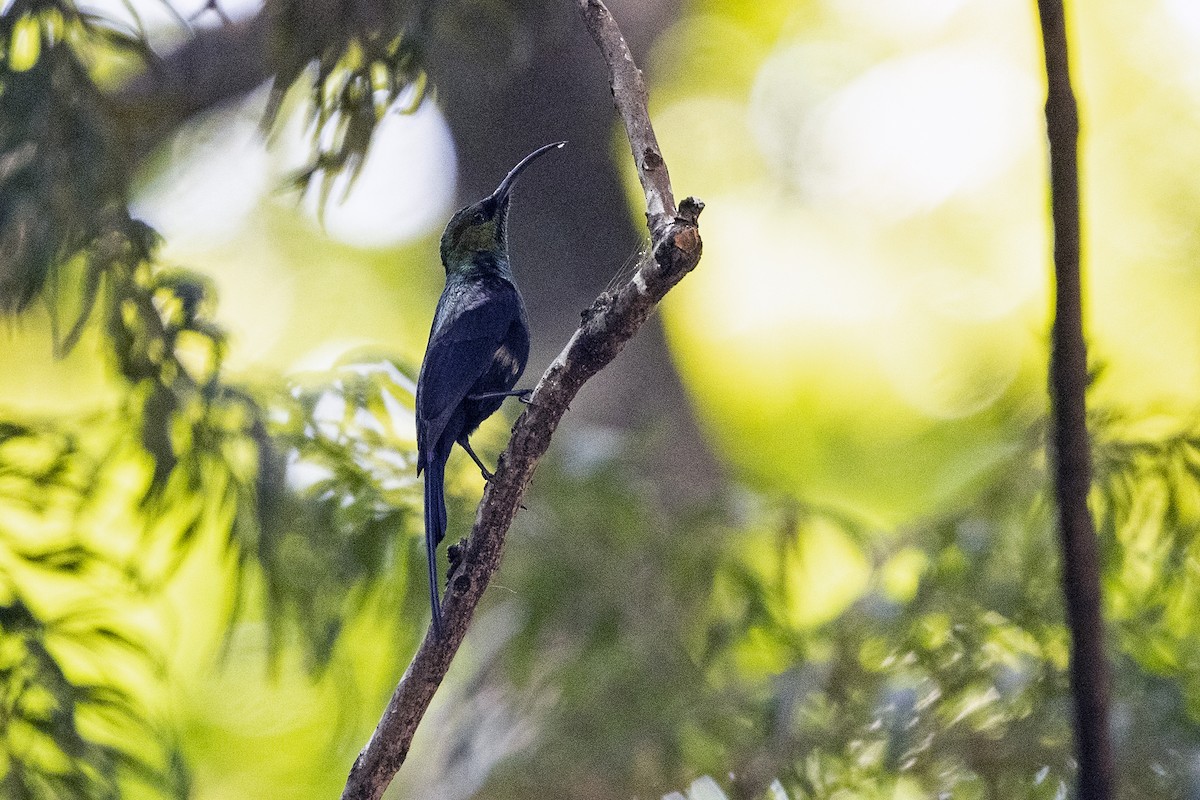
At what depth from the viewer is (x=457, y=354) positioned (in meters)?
1.42

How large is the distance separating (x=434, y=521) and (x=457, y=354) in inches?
10.1

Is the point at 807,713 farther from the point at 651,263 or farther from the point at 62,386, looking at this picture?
the point at 62,386

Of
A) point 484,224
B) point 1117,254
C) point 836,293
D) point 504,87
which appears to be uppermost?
point 836,293

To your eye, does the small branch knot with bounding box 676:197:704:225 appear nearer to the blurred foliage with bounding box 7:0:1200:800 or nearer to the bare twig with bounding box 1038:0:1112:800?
the bare twig with bounding box 1038:0:1112:800

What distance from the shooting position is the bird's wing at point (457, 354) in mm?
1395

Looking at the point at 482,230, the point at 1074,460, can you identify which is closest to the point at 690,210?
the point at 1074,460

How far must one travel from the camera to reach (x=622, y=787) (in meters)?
2.57

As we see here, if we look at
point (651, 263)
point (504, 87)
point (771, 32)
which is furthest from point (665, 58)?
point (651, 263)

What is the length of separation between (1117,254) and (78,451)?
337cm

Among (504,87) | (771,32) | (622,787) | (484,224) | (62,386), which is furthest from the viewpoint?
(771,32)

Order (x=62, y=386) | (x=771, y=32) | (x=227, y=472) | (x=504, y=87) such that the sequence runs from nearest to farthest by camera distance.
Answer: (x=227, y=472)
(x=504, y=87)
(x=62, y=386)
(x=771, y=32)

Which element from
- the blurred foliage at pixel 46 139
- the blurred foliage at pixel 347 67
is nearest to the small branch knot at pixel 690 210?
the blurred foliage at pixel 347 67

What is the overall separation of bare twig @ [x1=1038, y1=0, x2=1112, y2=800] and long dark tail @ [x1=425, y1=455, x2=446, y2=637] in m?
0.70

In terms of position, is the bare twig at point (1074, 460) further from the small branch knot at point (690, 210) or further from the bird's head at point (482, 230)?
the bird's head at point (482, 230)
